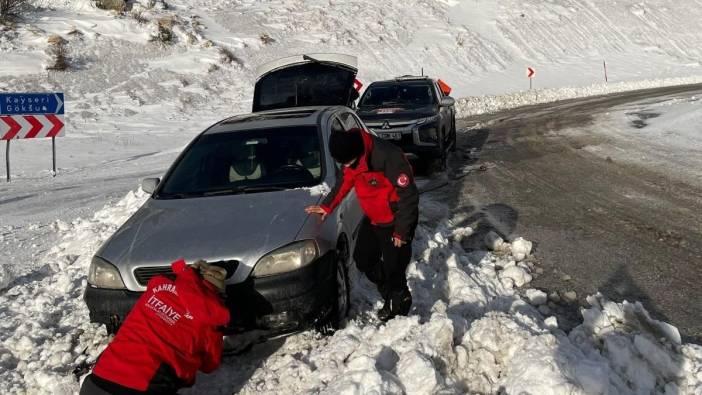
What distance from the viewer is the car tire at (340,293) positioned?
13.4 ft

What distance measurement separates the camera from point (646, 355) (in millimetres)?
3592

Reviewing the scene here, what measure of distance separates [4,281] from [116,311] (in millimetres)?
2317

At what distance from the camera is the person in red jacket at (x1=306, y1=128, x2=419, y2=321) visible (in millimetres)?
4191

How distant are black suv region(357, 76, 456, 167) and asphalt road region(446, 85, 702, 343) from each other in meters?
0.79

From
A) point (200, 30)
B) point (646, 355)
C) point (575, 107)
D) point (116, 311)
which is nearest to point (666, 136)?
point (575, 107)

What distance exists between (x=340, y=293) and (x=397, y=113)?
699 cm

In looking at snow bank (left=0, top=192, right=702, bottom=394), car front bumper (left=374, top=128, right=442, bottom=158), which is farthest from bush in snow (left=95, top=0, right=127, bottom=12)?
snow bank (left=0, top=192, right=702, bottom=394)

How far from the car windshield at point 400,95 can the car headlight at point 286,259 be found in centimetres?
799

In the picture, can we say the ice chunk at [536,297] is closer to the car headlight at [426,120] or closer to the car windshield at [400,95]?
the car headlight at [426,120]

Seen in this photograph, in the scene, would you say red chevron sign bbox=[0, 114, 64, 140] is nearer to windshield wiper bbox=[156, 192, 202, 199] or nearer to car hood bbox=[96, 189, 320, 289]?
windshield wiper bbox=[156, 192, 202, 199]

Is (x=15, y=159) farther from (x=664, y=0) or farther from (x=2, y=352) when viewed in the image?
(x=664, y=0)

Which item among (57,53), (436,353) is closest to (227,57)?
(57,53)

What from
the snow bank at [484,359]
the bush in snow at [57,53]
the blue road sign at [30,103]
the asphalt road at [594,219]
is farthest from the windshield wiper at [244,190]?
the bush in snow at [57,53]

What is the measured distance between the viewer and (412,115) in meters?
10.7
